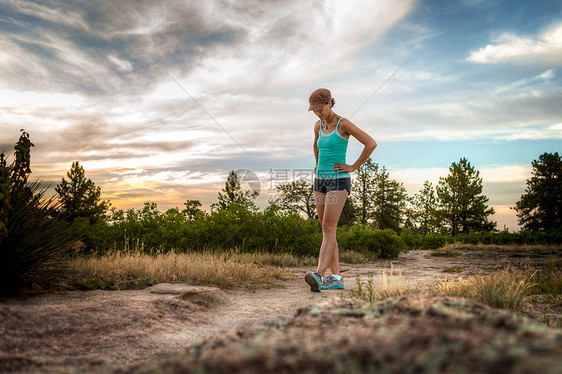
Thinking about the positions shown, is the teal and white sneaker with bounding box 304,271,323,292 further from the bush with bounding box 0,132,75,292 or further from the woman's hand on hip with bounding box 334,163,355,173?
the bush with bounding box 0,132,75,292

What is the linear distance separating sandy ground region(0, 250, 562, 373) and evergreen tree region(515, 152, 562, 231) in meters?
36.5

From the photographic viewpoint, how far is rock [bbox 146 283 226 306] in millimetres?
4238

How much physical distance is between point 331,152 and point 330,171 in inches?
11.0

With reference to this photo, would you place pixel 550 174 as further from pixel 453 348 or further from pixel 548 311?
pixel 453 348

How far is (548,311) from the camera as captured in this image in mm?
3773

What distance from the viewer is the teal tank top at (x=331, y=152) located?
508 centimetres

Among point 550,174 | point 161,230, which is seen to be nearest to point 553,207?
point 550,174

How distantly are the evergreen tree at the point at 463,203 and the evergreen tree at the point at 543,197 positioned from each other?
3.28 metres

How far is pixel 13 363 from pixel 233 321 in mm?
1899

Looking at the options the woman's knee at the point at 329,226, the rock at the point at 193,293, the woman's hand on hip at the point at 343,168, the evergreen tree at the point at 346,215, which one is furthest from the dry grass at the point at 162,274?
the evergreen tree at the point at 346,215

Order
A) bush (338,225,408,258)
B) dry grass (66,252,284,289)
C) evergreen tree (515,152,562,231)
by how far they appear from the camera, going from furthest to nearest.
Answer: evergreen tree (515,152,562,231) → bush (338,225,408,258) → dry grass (66,252,284,289)

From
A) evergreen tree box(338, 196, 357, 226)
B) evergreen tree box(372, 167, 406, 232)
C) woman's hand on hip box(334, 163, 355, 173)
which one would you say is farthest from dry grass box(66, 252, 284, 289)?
evergreen tree box(372, 167, 406, 232)

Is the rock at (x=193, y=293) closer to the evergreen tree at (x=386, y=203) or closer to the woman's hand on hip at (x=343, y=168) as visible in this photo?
the woman's hand on hip at (x=343, y=168)

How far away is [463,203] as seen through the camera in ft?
112
